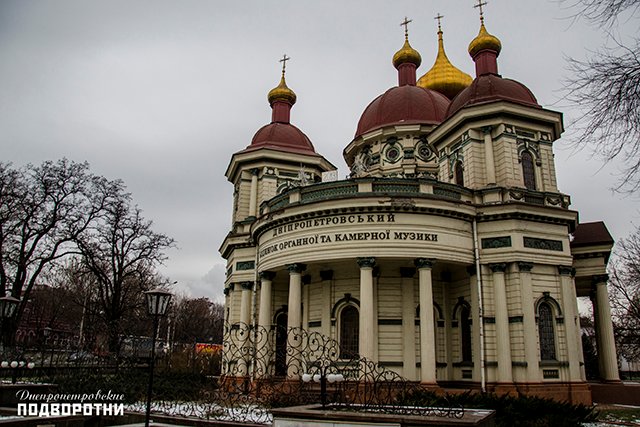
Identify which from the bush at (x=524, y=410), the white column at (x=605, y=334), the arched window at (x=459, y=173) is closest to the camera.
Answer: the bush at (x=524, y=410)

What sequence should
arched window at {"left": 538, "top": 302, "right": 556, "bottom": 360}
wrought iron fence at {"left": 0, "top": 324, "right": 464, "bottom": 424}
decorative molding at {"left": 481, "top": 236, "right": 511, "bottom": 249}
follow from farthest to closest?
decorative molding at {"left": 481, "top": 236, "right": 511, "bottom": 249}, arched window at {"left": 538, "top": 302, "right": 556, "bottom": 360}, wrought iron fence at {"left": 0, "top": 324, "right": 464, "bottom": 424}

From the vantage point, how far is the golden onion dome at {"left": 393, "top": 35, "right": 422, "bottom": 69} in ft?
107

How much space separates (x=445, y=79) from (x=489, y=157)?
533 inches

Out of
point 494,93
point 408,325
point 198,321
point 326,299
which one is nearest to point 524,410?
point 408,325

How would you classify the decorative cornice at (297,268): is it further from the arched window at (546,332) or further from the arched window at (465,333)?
the arched window at (546,332)

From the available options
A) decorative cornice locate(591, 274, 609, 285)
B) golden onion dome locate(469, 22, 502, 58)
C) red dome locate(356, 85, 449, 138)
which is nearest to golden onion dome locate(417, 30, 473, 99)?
red dome locate(356, 85, 449, 138)

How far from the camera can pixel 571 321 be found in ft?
66.7

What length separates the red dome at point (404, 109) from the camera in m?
27.9

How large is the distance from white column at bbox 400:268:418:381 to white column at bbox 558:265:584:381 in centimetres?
588

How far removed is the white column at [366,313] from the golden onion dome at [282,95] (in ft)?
53.5

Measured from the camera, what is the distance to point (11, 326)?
28.7 meters

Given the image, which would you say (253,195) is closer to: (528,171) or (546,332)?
(528,171)

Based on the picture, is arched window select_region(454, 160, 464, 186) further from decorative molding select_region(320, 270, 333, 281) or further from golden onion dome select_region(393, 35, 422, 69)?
golden onion dome select_region(393, 35, 422, 69)

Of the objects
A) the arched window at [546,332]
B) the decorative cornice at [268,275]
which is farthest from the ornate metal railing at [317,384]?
the arched window at [546,332]
